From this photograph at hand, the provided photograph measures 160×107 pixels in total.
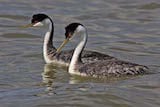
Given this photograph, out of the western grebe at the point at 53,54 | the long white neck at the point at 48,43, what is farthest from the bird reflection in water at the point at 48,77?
the long white neck at the point at 48,43

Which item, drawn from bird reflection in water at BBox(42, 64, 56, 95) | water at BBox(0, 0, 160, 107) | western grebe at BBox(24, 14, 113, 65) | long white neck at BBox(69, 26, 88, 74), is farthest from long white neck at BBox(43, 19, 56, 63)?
long white neck at BBox(69, 26, 88, 74)

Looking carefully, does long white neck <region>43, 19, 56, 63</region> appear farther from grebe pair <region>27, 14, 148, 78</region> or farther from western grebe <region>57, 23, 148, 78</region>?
western grebe <region>57, 23, 148, 78</region>

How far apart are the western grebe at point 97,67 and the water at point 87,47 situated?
0.63 feet

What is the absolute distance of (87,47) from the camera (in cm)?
1877

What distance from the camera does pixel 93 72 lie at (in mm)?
15539

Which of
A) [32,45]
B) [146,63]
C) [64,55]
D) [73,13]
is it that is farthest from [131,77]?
[73,13]

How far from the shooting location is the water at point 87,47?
13.5 m

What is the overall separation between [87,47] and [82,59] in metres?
1.93

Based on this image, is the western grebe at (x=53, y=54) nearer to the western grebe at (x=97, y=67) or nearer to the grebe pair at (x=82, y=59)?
the grebe pair at (x=82, y=59)

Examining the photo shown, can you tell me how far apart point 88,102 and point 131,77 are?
2288 millimetres

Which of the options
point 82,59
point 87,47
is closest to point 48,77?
point 82,59

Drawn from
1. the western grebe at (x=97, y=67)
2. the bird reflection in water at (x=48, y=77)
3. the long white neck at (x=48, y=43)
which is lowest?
the bird reflection in water at (x=48, y=77)

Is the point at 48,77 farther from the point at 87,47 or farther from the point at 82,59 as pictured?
the point at 87,47

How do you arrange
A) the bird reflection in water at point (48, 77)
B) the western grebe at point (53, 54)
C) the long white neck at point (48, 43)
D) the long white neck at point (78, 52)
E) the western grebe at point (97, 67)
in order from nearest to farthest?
the bird reflection in water at point (48, 77) → the western grebe at point (97, 67) → the long white neck at point (78, 52) → the western grebe at point (53, 54) → the long white neck at point (48, 43)
